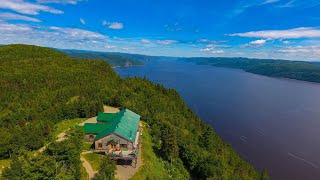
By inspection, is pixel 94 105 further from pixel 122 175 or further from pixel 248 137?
pixel 248 137

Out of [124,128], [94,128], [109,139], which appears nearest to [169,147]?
[124,128]

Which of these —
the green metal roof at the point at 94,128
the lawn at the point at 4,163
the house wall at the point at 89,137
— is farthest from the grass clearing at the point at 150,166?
the lawn at the point at 4,163

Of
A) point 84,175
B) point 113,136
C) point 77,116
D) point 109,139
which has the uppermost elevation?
point 113,136

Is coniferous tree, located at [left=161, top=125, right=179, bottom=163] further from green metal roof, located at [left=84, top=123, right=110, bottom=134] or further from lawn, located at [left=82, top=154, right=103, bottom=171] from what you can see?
lawn, located at [left=82, top=154, right=103, bottom=171]

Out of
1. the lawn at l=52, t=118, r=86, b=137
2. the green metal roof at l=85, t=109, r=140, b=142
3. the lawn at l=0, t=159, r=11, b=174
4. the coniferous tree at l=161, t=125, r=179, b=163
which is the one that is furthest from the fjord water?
the lawn at l=0, t=159, r=11, b=174

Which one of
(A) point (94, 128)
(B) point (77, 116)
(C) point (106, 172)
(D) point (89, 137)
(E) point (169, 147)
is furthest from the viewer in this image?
(B) point (77, 116)

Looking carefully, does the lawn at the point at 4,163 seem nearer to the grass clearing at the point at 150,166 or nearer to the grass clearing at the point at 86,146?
the grass clearing at the point at 86,146

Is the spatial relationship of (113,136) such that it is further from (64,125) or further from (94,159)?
(64,125)
